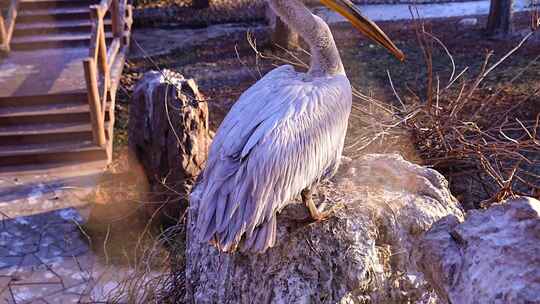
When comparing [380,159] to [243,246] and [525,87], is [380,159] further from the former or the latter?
[525,87]

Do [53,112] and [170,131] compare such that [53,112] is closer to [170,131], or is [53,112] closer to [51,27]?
[170,131]

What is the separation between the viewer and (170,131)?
445 centimetres

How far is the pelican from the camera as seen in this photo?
2396 mm

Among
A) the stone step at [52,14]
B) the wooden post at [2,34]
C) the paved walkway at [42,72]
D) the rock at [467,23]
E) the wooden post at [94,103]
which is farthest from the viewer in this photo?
the rock at [467,23]

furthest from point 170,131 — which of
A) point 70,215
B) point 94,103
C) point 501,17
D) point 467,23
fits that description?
point 467,23

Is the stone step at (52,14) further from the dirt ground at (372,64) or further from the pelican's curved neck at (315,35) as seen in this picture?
the pelican's curved neck at (315,35)

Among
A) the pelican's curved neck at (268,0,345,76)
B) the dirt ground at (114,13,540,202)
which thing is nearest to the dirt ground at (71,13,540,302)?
the dirt ground at (114,13,540,202)

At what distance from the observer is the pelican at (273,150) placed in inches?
94.3

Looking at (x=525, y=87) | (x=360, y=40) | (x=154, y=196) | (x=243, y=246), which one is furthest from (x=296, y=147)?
(x=360, y=40)

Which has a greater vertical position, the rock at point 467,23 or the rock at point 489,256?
the rock at point 489,256

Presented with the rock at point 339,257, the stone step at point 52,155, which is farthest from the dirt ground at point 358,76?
the rock at point 339,257

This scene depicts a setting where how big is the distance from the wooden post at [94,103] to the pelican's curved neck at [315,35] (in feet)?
9.04

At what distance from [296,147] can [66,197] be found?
3.16 metres

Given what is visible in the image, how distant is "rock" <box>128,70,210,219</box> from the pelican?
4.73 ft
